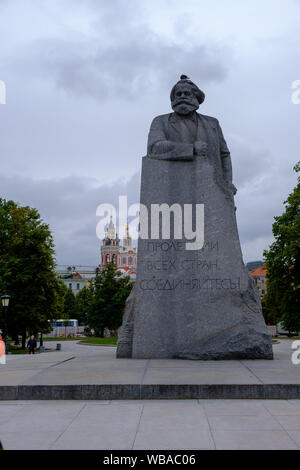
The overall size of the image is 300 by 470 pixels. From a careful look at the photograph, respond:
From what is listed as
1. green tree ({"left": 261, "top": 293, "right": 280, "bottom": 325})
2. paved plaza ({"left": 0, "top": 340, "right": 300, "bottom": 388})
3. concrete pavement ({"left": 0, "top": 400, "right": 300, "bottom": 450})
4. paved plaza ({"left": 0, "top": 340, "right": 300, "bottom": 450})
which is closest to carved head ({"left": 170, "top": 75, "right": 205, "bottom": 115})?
paved plaza ({"left": 0, "top": 340, "right": 300, "bottom": 388})

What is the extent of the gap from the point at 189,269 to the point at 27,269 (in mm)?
26269

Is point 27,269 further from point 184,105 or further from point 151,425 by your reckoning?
point 151,425

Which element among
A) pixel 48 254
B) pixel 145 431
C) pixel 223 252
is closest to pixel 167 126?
pixel 223 252

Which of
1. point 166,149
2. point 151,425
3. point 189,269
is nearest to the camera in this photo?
point 151,425

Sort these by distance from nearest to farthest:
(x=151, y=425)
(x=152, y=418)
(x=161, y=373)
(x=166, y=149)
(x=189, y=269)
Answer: (x=151, y=425), (x=152, y=418), (x=161, y=373), (x=189, y=269), (x=166, y=149)

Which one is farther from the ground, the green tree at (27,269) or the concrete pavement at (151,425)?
the green tree at (27,269)

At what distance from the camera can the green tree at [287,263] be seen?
2811cm

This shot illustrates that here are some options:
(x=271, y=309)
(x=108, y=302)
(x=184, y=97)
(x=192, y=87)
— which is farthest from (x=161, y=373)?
(x=108, y=302)

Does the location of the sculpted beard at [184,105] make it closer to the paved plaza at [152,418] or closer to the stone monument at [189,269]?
the stone monument at [189,269]

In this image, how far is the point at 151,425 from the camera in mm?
5320

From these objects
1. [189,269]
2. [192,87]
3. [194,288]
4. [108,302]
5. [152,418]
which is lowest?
[152,418]

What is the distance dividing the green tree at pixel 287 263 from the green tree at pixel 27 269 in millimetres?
16893

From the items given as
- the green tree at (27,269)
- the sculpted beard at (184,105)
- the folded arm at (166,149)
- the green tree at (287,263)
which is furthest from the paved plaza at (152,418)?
the green tree at (27,269)
